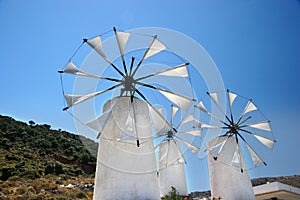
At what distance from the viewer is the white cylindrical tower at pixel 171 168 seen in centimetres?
1825

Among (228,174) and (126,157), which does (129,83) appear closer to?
(126,157)

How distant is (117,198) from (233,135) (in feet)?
24.2

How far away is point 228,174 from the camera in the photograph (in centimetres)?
1213

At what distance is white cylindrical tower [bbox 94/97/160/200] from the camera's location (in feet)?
25.8

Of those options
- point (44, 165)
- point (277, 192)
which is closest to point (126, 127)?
point (277, 192)

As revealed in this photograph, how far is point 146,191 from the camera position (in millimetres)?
8000

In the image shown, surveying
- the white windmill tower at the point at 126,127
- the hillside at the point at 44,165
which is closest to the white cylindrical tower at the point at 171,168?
the hillside at the point at 44,165

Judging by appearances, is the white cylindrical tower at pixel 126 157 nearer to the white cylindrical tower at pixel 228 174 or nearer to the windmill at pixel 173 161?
the white cylindrical tower at pixel 228 174

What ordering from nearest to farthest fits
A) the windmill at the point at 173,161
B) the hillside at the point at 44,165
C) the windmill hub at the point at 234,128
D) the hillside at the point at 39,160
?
the windmill hub at the point at 234,128 → the windmill at the point at 173,161 → the hillside at the point at 44,165 → the hillside at the point at 39,160

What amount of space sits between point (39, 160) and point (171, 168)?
54.5 feet

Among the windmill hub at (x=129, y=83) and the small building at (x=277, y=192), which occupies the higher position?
the windmill hub at (x=129, y=83)

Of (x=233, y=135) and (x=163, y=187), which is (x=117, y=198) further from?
(x=163, y=187)

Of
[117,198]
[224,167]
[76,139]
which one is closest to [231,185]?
[224,167]

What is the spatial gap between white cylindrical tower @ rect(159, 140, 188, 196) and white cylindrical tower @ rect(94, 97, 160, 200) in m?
9.90
